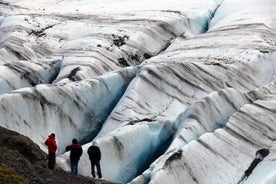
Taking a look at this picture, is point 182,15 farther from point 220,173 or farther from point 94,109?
point 220,173

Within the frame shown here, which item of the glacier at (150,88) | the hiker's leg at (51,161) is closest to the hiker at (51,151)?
the hiker's leg at (51,161)

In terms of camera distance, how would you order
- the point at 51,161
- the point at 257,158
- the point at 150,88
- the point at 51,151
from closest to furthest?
the point at 51,151
the point at 51,161
the point at 257,158
the point at 150,88

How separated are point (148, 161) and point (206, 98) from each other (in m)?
4.58

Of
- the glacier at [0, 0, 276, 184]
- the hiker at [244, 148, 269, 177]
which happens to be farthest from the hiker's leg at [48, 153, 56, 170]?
the hiker at [244, 148, 269, 177]

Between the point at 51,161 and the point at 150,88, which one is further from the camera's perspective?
the point at 150,88

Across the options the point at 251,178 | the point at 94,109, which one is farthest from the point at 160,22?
the point at 251,178

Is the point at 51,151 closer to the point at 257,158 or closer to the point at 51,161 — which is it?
the point at 51,161

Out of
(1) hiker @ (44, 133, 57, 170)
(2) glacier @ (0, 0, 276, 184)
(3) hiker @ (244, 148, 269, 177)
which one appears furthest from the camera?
(2) glacier @ (0, 0, 276, 184)

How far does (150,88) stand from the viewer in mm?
32625

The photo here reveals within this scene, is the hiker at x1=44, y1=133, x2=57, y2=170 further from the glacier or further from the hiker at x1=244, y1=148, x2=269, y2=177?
the hiker at x1=244, y1=148, x2=269, y2=177

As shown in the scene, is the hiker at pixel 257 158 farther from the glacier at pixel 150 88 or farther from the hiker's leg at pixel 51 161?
the hiker's leg at pixel 51 161

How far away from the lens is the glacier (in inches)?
1045

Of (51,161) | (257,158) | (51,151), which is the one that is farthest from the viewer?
(257,158)

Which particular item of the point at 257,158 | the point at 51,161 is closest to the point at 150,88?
the point at 257,158
